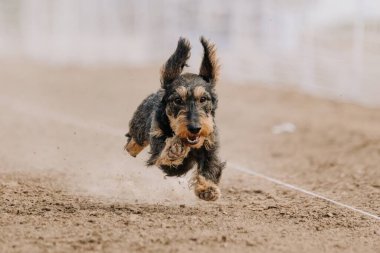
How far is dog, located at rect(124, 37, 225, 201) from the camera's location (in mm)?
5824

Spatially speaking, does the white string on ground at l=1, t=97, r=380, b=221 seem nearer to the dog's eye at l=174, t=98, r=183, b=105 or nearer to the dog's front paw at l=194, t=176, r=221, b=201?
the dog's front paw at l=194, t=176, r=221, b=201

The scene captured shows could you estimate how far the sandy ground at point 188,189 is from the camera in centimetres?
514

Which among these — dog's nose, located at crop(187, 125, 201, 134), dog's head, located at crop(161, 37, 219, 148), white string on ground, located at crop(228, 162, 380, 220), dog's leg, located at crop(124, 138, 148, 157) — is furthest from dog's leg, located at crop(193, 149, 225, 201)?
dog's leg, located at crop(124, 138, 148, 157)

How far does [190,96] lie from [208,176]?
27.4 inches

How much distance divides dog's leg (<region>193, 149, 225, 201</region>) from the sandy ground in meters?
0.18

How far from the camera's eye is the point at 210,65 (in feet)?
21.0

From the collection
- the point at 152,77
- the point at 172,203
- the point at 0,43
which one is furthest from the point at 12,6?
the point at 172,203

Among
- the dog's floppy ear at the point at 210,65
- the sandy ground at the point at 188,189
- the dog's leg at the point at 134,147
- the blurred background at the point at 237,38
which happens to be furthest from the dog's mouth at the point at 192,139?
A: the blurred background at the point at 237,38

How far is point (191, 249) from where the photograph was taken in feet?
15.8

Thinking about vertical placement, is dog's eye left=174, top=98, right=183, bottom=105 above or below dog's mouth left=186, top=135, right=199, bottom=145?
above

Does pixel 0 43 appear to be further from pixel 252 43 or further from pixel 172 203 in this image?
pixel 172 203

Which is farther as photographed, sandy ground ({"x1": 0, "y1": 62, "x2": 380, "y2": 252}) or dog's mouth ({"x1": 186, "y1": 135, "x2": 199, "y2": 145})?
dog's mouth ({"x1": 186, "y1": 135, "x2": 199, "y2": 145})

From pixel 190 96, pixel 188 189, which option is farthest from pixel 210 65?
pixel 188 189

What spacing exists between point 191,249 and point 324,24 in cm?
1317
